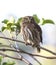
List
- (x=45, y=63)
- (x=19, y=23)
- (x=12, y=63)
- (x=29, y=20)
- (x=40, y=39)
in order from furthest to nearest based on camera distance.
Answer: (x=45, y=63), (x=29, y=20), (x=40, y=39), (x=12, y=63), (x=19, y=23)

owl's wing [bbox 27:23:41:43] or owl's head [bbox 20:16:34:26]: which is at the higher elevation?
owl's head [bbox 20:16:34:26]

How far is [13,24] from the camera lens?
1.25 meters

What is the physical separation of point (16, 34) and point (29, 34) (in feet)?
1.05

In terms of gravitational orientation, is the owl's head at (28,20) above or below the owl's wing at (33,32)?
above

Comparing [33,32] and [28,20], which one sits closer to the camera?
[33,32]

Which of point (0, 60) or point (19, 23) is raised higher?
point (19, 23)

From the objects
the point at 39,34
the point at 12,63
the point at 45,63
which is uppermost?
the point at 39,34

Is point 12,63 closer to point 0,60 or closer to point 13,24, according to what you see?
point 0,60

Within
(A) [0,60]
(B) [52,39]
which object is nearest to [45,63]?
(B) [52,39]

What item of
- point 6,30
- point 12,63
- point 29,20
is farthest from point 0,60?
point 29,20

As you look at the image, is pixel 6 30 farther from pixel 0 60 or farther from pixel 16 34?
pixel 0 60

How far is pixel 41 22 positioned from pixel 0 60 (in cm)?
30

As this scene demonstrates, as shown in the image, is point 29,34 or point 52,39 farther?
point 52,39

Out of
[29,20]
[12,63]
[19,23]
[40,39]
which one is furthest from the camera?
[29,20]
